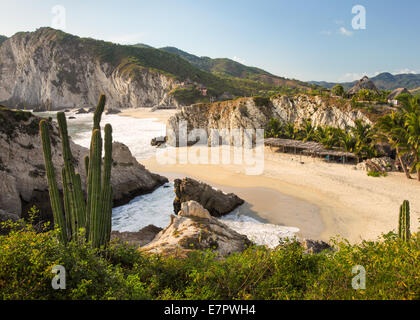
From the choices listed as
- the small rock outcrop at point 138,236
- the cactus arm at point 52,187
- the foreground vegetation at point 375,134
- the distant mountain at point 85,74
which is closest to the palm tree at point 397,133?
the foreground vegetation at point 375,134

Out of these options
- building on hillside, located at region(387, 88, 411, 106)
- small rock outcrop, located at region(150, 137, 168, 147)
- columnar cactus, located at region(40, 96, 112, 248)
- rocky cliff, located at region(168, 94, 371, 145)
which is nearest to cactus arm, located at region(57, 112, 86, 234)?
columnar cactus, located at region(40, 96, 112, 248)

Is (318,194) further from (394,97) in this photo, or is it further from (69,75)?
(69,75)

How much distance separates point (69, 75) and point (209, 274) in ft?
474

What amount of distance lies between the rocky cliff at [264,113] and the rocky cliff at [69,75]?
215ft

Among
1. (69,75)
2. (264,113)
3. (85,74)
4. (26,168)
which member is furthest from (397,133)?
(69,75)

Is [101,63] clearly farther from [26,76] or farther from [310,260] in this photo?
[310,260]

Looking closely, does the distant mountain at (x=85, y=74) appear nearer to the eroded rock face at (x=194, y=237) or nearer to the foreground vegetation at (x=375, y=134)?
the foreground vegetation at (x=375, y=134)

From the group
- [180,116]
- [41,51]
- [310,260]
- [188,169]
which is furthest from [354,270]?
[41,51]

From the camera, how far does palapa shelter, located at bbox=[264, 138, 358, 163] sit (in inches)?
1148

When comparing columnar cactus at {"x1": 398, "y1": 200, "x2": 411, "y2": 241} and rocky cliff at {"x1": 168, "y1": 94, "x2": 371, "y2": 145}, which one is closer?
columnar cactus at {"x1": 398, "y1": 200, "x2": 411, "y2": 241}

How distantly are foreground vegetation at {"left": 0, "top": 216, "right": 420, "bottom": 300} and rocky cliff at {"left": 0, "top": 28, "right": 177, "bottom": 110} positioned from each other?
104m

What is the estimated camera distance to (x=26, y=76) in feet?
435

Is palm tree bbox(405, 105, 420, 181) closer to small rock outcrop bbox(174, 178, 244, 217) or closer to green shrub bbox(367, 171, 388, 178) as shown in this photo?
green shrub bbox(367, 171, 388, 178)
